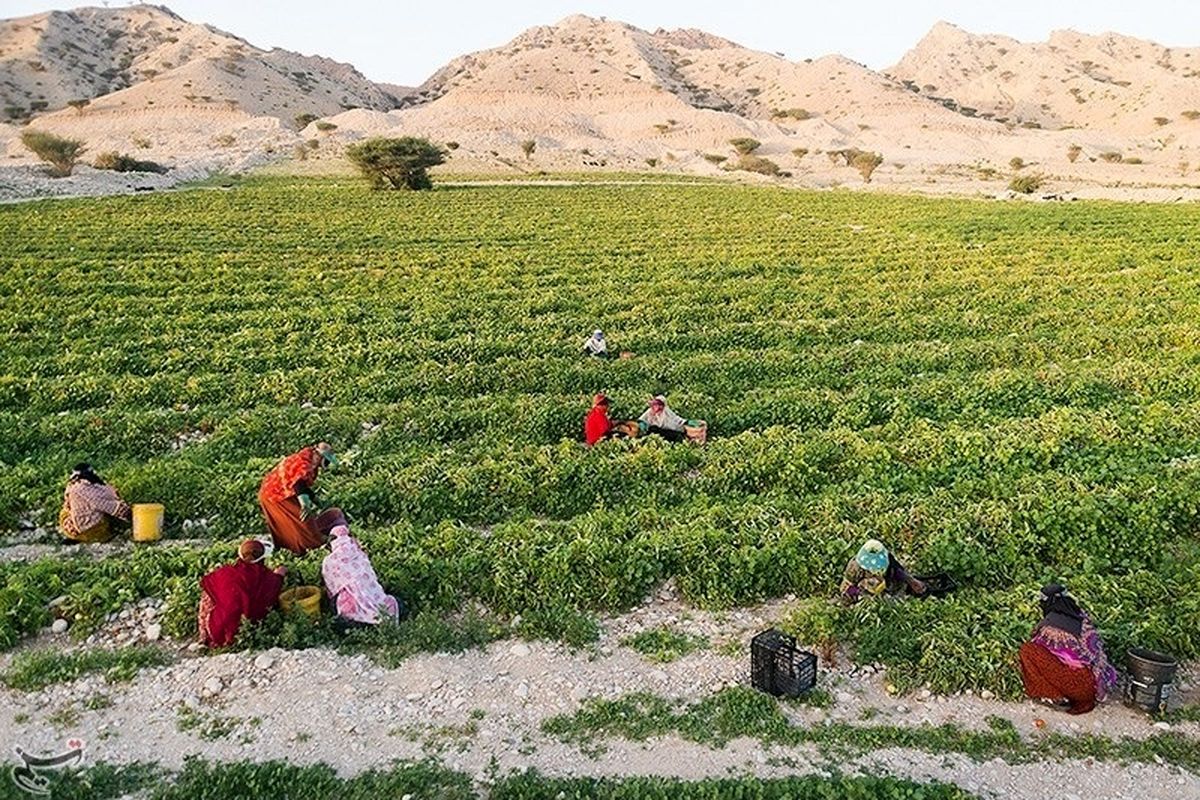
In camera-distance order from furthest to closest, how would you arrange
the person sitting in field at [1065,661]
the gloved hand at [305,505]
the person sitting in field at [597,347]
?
the person sitting in field at [597,347] → the gloved hand at [305,505] → the person sitting in field at [1065,661]

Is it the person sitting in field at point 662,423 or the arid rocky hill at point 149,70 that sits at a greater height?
the arid rocky hill at point 149,70

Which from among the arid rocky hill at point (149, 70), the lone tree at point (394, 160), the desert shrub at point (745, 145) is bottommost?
the lone tree at point (394, 160)

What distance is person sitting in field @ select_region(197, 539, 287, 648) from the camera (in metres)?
8.17

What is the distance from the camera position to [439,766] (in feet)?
21.7

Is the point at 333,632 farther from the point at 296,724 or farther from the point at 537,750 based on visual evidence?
the point at 537,750

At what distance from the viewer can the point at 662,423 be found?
12.8 metres

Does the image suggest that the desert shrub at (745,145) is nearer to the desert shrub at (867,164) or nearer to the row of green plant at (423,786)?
the desert shrub at (867,164)

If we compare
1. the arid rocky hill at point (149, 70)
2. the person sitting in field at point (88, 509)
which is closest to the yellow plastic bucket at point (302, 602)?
the person sitting in field at point (88, 509)

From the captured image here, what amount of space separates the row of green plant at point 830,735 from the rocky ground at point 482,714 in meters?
0.10

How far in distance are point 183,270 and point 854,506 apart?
22882 millimetres

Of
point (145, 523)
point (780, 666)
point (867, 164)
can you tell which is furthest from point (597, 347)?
point (867, 164)

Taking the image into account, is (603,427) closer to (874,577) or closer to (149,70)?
(874,577)

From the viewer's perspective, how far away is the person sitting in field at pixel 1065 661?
7109 mm

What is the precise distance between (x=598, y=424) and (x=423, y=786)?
22.6 feet
